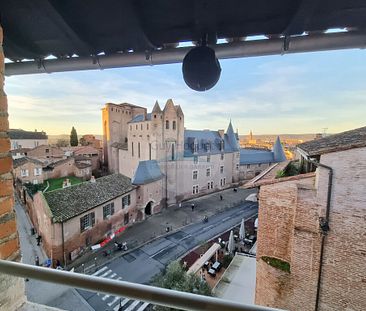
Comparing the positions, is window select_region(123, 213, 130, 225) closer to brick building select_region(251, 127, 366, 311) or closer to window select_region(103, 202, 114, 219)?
window select_region(103, 202, 114, 219)

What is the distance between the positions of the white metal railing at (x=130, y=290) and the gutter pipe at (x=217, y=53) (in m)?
1.37

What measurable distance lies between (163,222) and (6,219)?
49.0 ft

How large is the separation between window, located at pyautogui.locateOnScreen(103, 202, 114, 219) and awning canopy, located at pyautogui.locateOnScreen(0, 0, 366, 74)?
38.7ft

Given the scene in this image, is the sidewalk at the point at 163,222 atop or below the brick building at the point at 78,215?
below

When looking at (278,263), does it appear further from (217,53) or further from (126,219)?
(126,219)

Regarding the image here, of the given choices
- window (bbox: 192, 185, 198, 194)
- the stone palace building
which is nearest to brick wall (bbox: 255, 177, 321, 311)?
the stone palace building

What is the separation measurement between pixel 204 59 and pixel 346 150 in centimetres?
385

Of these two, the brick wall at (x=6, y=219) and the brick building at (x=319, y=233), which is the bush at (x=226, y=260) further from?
the brick wall at (x=6, y=219)

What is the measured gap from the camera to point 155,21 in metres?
1.31

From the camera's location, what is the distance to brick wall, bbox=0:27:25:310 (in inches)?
A: 40.8

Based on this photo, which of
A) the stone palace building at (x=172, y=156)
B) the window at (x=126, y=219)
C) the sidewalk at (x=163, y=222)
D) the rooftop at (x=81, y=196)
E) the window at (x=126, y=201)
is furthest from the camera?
the stone palace building at (x=172, y=156)

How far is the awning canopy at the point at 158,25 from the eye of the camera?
118cm

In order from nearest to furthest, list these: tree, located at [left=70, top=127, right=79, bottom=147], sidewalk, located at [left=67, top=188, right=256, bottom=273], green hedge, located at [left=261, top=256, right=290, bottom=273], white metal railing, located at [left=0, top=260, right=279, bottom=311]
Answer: white metal railing, located at [left=0, top=260, right=279, bottom=311]
green hedge, located at [left=261, top=256, right=290, bottom=273]
sidewalk, located at [left=67, top=188, right=256, bottom=273]
tree, located at [left=70, top=127, right=79, bottom=147]

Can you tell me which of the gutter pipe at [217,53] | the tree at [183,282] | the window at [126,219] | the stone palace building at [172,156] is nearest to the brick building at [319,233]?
the tree at [183,282]
